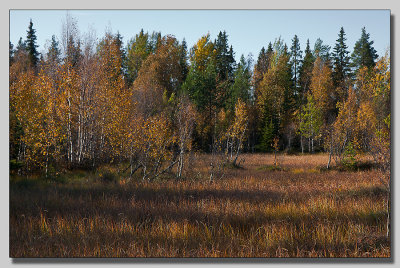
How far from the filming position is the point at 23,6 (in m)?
4.45

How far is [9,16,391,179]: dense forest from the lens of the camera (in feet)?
17.9

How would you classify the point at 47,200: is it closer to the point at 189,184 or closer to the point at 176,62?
the point at 189,184

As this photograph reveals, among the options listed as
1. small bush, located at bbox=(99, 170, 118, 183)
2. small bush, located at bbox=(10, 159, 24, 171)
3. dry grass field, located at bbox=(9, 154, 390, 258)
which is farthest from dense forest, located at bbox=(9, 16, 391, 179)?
dry grass field, located at bbox=(9, 154, 390, 258)

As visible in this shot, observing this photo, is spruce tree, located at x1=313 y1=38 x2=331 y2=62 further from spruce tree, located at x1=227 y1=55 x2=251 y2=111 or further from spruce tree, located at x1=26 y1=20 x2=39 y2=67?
spruce tree, located at x1=26 y1=20 x2=39 y2=67

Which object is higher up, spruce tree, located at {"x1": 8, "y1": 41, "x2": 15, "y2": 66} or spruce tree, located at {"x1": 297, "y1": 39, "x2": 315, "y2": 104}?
spruce tree, located at {"x1": 297, "y1": 39, "x2": 315, "y2": 104}

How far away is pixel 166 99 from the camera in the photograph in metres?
12.7

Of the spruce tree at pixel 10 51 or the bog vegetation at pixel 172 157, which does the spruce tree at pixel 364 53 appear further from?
the spruce tree at pixel 10 51

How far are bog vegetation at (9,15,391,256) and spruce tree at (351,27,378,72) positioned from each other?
0.04 meters

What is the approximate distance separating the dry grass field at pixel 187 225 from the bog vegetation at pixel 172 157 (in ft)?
0.08

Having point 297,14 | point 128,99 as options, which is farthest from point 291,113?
point 297,14

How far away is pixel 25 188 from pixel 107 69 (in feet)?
28.0

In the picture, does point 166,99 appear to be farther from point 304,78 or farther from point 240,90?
point 304,78

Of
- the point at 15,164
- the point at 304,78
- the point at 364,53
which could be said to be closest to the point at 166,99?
the point at 15,164

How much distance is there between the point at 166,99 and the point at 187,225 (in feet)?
32.1
